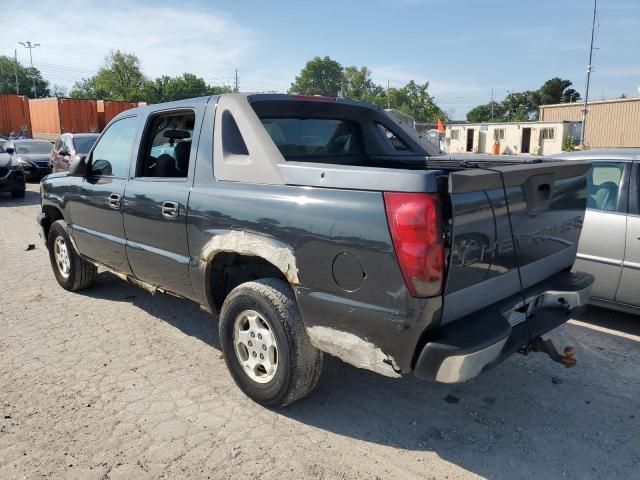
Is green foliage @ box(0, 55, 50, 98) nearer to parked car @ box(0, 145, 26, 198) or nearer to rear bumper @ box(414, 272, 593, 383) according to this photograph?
parked car @ box(0, 145, 26, 198)

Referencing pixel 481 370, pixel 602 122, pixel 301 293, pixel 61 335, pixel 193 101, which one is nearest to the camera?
pixel 481 370

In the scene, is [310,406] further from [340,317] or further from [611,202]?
[611,202]

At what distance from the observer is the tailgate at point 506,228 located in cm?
248

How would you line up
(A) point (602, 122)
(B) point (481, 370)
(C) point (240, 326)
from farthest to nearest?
1. (A) point (602, 122)
2. (C) point (240, 326)
3. (B) point (481, 370)

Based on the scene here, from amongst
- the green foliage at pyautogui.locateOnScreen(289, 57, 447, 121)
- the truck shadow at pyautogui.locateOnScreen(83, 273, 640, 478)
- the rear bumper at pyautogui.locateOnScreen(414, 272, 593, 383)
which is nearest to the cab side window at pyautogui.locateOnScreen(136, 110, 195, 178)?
the truck shadow at pyautogui.locateOnScreen(83, 273, 640, 478)

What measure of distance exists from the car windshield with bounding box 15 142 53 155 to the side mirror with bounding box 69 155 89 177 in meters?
14.9

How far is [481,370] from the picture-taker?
2.49 metres

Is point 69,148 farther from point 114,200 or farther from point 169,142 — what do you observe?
point 114,200

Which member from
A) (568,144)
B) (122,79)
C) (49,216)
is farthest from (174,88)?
(49,216)

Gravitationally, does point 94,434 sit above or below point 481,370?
below

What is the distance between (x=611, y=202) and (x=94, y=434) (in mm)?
4569

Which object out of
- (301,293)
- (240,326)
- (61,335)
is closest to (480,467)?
(301,293)

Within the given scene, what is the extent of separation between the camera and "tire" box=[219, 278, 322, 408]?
9.65 ft

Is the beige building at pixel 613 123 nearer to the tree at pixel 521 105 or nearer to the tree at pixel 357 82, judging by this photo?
the tree at pixel 521 105
